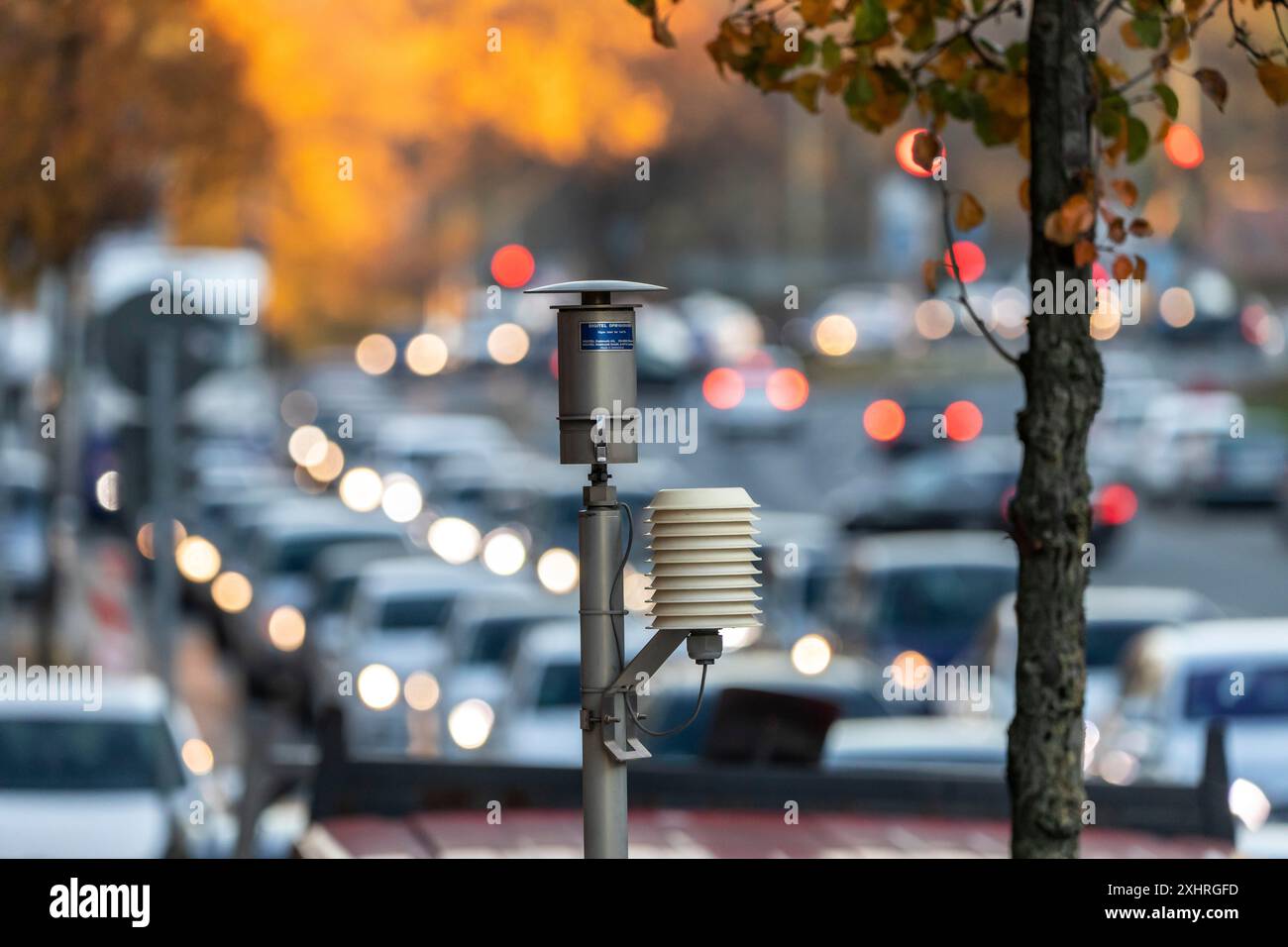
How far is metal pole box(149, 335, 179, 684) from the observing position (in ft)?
44.3

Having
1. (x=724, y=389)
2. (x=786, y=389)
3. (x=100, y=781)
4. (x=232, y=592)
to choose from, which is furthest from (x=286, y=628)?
(x=724, y=389)

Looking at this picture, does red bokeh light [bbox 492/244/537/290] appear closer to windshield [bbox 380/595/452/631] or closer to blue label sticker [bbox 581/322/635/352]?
windshield [bbox 380/595/452/631]

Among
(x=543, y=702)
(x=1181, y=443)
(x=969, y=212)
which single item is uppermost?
(x=969, y=212)

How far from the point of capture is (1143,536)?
123ft

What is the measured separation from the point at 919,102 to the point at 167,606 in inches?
339

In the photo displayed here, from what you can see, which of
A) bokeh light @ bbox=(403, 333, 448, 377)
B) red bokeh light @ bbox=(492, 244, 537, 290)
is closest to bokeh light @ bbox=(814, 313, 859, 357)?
bokeh light @ bbox=(403, 333, 448, 377)

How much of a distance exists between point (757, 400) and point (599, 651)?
1813 inches

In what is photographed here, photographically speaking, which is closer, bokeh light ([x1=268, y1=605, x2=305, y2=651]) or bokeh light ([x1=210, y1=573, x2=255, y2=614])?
bokeh light ([x1=268, y1=605, x2=305, y2=651])

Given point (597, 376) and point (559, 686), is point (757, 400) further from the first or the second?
point (597, 376)

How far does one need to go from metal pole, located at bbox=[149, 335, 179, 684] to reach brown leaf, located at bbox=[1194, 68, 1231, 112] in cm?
857

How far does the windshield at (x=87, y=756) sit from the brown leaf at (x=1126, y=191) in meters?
8.30

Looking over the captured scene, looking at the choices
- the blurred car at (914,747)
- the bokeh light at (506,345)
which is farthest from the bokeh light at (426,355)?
the blurred car at (914,747)

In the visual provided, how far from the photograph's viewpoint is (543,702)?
601 inches
